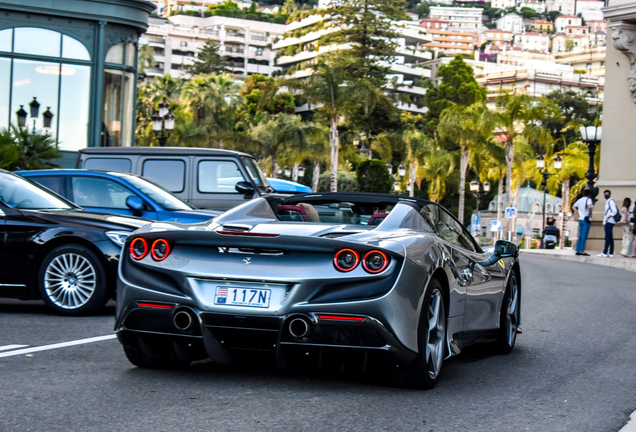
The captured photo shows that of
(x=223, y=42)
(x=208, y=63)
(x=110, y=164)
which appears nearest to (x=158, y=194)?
(x=110, y=164)

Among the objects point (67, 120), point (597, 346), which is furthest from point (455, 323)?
point (67, 120)

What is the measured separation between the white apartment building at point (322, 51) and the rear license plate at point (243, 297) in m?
115

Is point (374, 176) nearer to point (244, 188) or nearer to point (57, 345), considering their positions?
point (244, 188)

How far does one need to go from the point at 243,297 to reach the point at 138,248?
832 mm

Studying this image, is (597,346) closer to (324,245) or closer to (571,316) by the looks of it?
(571,316)

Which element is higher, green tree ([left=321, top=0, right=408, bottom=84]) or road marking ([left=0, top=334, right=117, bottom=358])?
green tree ([left=321, top=0, right=408, bottom=84])

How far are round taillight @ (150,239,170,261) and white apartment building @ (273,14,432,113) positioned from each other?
11444cm

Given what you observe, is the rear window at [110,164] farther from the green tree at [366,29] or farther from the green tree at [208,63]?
the green tree at [208,63]

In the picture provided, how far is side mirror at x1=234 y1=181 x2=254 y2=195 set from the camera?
15.0 m

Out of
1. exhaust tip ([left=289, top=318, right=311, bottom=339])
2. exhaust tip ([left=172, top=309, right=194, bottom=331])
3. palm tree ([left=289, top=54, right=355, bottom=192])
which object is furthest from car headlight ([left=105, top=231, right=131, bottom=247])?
palm tree ([left=289, top=54, right=355, bottom=192])

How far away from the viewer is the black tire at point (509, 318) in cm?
713

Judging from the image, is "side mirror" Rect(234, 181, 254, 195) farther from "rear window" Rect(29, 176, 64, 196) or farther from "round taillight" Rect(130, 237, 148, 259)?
"round taillight" Rect(130, 237, 148, 259)

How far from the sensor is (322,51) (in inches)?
4823

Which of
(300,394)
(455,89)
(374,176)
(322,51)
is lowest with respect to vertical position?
(300,394)
